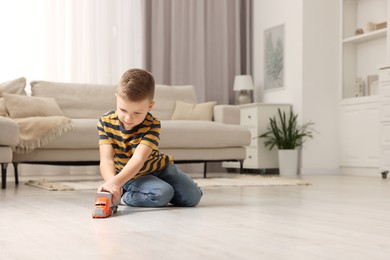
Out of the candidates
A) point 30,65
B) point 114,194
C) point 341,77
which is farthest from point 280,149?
point 114,194

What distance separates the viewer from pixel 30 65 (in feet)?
19.7

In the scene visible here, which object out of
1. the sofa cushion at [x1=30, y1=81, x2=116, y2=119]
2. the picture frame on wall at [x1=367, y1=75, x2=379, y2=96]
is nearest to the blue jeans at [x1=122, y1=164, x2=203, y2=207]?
the sofa cushion at [x1=30, y1=81, x2=116, y2=119]

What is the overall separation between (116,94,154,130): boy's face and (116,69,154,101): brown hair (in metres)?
0.02

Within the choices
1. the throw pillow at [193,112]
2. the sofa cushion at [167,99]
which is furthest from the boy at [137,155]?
the sofa cushion at [167,99]

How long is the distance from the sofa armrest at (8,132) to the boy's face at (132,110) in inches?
65.4

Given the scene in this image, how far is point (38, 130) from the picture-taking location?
14.0 ft

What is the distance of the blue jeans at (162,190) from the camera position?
7.86 feet

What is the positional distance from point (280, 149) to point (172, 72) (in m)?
1.44

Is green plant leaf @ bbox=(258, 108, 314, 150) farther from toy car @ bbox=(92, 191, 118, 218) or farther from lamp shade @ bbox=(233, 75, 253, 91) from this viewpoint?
toy car @ bbox=(92, 191, 118, 218)

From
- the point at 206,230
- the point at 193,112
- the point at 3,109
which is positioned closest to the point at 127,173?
the point at 206,230

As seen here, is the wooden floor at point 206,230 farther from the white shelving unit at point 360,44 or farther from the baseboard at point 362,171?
the white shelving unit at point 360,44

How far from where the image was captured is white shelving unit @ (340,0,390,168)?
5625mm

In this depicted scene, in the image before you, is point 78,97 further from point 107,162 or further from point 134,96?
point 134,96

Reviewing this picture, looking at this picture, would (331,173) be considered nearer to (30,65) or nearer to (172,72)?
(172,72)
